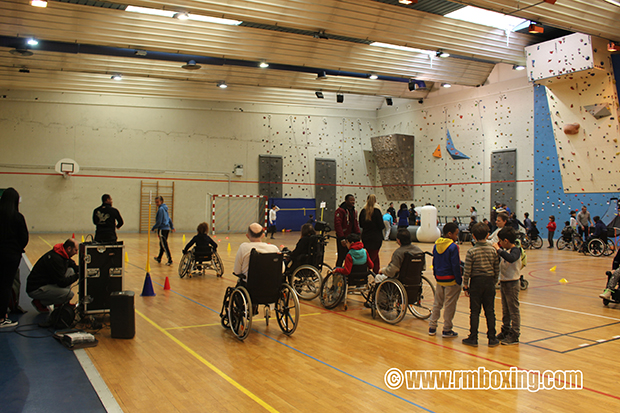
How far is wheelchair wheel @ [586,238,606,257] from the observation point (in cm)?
1393

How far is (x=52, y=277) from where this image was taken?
5449mm

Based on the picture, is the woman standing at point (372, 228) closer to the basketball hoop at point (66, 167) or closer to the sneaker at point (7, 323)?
the sneaker at point (7, 323)

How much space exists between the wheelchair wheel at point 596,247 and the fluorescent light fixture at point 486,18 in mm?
7145

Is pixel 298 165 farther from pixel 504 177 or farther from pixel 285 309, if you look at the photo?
pixel 285 309

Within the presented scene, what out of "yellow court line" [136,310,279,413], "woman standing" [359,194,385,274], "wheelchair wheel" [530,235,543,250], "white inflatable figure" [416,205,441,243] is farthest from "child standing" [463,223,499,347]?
"white inflatable figure" [416,205,441,243]

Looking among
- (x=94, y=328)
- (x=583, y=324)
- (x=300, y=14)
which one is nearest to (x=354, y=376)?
(x=94, y=328)

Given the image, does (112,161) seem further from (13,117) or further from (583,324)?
(583,324)

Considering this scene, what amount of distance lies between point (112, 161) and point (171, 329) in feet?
55.2

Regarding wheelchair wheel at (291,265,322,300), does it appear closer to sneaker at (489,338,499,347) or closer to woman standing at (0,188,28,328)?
sneaker at (489,338,499,347)

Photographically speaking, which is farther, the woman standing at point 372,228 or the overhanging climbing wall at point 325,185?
the overhanging climbing wall at point 325,185

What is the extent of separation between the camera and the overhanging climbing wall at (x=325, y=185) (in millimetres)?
24625

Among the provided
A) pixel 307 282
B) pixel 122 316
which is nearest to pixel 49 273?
pixel 122 316

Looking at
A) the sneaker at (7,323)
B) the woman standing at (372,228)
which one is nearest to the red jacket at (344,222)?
the woman standing at (372,228)

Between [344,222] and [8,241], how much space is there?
4.42m
